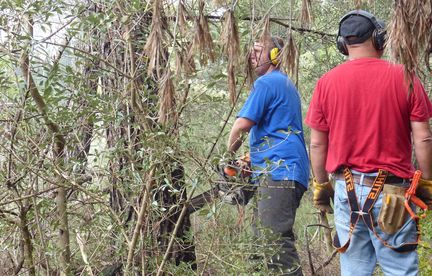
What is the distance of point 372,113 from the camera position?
3.38 metres

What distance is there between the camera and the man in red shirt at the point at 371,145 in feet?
10.9

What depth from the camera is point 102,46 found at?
3.94 m

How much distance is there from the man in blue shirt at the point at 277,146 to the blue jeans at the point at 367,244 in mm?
637

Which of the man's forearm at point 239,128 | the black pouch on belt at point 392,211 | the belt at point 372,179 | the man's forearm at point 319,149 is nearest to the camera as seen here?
the black pouch on belt at point 392,211

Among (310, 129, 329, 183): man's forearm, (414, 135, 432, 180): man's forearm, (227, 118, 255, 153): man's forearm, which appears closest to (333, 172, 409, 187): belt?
(414, 135, 432, 180): man's forearm

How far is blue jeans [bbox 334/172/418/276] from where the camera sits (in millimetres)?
3322

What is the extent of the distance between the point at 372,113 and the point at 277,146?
3.23ft

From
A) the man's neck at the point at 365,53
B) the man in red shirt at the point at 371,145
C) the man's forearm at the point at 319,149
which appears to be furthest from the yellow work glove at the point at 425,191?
the man's neck at the point at 365,53

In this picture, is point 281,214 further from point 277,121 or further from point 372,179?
point 372,179

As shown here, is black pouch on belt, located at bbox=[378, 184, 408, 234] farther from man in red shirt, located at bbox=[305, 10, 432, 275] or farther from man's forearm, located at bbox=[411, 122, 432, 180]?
man's forearm, located at bbox=[411, 122, 432, 180]

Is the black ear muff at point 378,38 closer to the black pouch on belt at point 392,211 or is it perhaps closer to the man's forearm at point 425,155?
the man's forearm at point 425,155

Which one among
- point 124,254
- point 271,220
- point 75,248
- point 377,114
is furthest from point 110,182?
point 377,114

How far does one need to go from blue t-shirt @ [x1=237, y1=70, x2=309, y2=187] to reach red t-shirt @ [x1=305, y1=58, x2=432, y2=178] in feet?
2.48

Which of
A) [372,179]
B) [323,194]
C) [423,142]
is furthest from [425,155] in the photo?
[323,194]
